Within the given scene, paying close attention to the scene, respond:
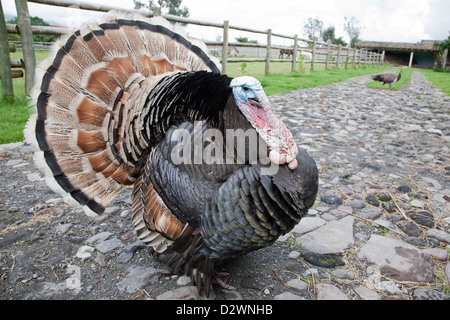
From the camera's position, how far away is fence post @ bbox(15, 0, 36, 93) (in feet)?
17.8

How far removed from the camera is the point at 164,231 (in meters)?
2.05

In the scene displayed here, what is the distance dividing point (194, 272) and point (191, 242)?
230mm

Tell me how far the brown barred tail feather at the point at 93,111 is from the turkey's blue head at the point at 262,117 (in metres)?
0.67

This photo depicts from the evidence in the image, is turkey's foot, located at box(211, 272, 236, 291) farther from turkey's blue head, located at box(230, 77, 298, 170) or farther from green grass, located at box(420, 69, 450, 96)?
green grass, located at box(420, 69, 450, 96)

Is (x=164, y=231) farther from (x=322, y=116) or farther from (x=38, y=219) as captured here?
(x=322, y=116)

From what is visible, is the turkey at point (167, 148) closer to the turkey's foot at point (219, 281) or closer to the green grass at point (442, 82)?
the turkey's foot at point (219, 281)

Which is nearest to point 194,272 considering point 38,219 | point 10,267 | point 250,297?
point 250,297

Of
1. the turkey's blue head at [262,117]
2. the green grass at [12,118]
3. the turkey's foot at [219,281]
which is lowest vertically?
the turkey's foot at [219,281]

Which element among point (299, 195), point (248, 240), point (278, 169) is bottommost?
point (248, 240)

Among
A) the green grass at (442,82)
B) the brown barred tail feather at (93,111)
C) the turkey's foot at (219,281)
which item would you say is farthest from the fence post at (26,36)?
the green grass at (442,82)

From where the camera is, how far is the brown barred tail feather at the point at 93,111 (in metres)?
2.16

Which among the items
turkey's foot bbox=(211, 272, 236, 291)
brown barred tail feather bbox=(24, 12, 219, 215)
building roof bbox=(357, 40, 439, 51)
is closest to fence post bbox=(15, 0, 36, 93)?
brown barred tail feather bbox=(24, 12, 219, 215)

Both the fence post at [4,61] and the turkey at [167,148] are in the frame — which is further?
the fence post at [4,61]

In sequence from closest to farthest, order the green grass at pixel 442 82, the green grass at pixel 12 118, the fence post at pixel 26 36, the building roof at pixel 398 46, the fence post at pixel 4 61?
the green grass at pixel 12 118 → the fence post at pixel 26 36 → the fence post at pixel 4 61 → the green grass at pixel 442 82 → the building roof at pixel 398 46
